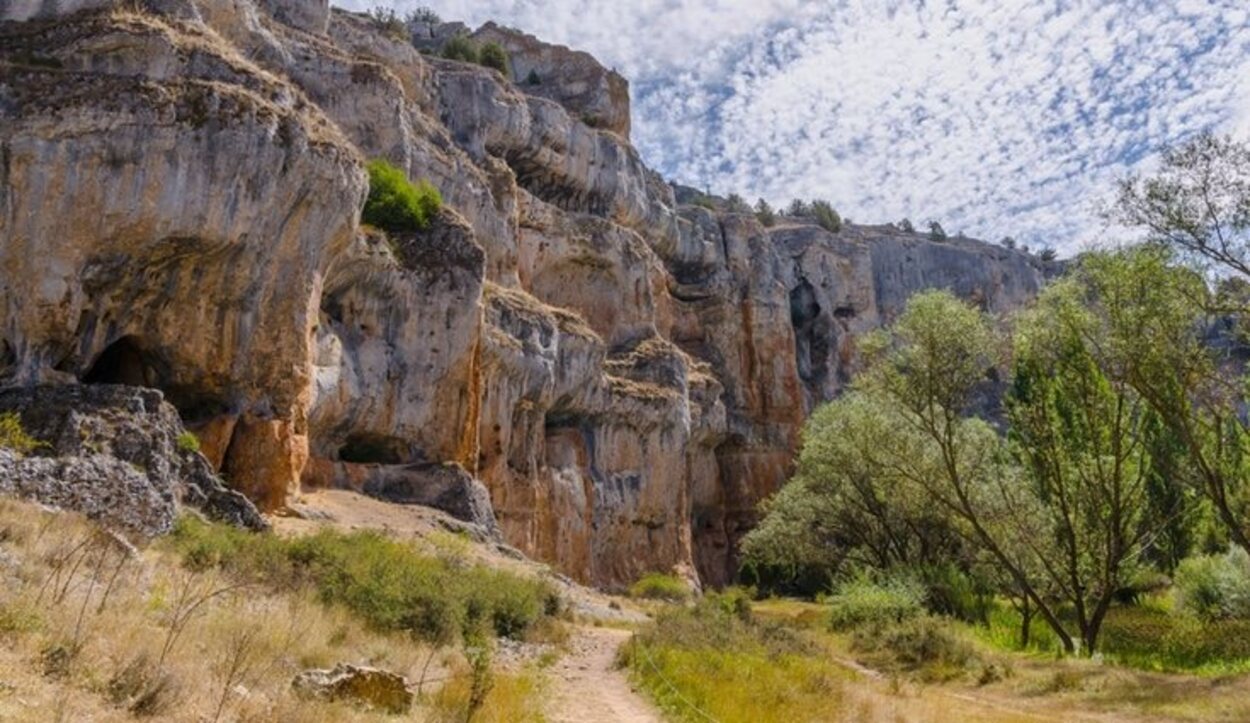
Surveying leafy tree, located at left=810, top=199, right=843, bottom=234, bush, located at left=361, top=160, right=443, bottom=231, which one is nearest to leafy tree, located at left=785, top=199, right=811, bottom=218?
leafy tree, located at left=810, top=199, right=843, bottom=234

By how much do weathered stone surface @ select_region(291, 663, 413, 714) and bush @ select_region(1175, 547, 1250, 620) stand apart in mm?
23728

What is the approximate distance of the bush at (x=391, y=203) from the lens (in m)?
31.9

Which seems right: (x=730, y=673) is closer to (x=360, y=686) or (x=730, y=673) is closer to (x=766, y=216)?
(x=360, y=686)

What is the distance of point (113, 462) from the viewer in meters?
15.0

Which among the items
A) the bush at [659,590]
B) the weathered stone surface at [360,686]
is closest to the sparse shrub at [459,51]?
the bush at [659,590]

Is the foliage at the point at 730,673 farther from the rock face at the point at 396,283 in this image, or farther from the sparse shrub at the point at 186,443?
the rock face at the point at 396,283

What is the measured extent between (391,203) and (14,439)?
64.2ft

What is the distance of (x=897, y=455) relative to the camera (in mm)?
25672

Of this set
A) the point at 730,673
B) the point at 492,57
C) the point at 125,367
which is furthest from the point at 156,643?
the point at 492,57

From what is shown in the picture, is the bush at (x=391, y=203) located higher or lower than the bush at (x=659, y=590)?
higher

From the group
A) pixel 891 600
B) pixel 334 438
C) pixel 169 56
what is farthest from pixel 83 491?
pixel 891 600

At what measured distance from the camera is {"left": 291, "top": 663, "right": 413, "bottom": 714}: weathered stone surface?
24.0 ft

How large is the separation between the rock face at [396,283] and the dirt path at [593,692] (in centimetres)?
1148

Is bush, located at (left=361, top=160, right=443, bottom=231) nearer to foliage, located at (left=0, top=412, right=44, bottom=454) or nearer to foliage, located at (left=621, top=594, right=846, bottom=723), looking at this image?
foliage, located at (left=0, top=412, right=44, bottom=454)
